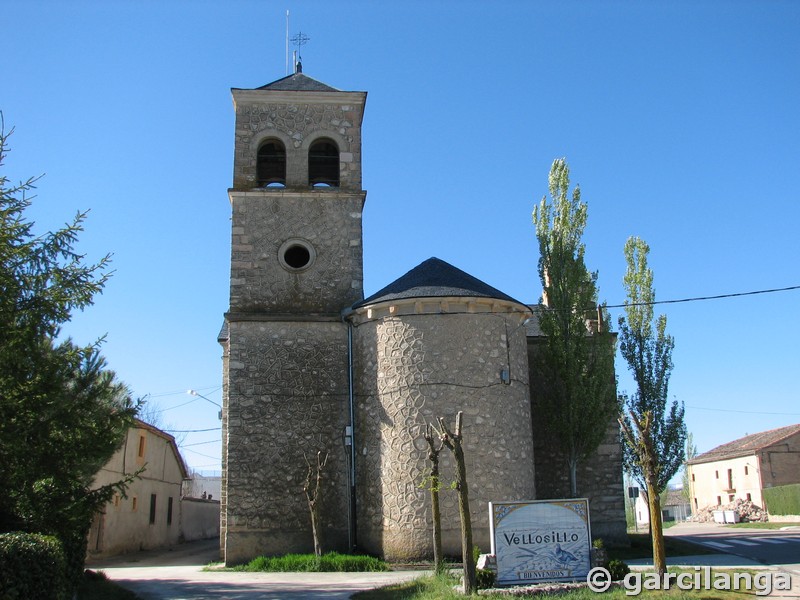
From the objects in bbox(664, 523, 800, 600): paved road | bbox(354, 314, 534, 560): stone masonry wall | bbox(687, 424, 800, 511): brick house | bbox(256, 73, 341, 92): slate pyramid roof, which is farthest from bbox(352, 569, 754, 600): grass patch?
bbox(687, 424, 800, 511): brick house

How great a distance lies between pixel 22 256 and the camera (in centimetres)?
1073

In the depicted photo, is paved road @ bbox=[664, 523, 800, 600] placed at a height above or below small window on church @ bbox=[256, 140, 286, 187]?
below

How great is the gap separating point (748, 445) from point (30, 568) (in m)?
45.8

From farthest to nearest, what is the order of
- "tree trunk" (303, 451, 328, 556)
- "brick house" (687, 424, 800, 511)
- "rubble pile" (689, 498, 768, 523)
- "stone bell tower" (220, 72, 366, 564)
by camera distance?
"brick house" (687, 424, 800, 511)
"rubble pile" (689, 498, 768, 523)
"stone bell tower" (220, 72, 366, 564)
"tree trunk" (303, 451, 328, 556)

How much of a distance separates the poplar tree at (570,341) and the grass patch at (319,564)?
6.19 m

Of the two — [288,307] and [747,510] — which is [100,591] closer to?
[288,307]

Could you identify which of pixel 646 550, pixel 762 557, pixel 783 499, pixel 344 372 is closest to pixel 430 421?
pixel 344 372

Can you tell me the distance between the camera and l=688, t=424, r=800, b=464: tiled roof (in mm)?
42656

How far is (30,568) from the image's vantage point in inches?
317

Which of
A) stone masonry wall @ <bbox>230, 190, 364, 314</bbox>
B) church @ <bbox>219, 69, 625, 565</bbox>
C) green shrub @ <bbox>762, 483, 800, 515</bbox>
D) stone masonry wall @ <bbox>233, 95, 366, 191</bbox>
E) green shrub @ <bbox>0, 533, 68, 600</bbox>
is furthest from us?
green shrub @ <bbox>762, 483, 800, 515</bbox>

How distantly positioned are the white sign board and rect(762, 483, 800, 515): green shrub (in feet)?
97.2

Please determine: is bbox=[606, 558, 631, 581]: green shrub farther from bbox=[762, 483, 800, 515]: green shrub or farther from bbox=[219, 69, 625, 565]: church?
bbox=[762, 483, 800, 515]: green shrub

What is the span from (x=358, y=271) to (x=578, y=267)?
6.05 metres

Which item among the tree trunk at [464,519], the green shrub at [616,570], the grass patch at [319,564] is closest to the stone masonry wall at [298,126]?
the grass patch at [319,564]
